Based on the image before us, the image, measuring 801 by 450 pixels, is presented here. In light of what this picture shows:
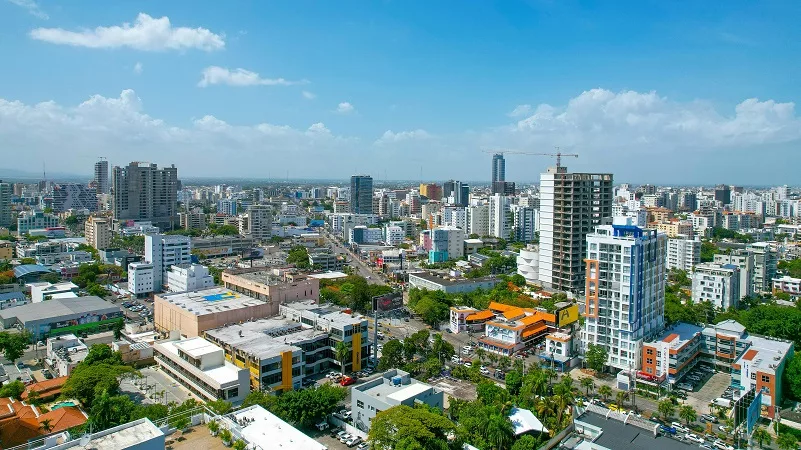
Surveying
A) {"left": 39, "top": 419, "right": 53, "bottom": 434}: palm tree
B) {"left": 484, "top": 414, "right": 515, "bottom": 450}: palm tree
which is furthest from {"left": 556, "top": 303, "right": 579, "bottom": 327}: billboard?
{"left": 39, "top": 419, "right": 53, "bottom": 434}: palm tree

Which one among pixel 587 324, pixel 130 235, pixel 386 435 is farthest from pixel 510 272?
pixel 130 235

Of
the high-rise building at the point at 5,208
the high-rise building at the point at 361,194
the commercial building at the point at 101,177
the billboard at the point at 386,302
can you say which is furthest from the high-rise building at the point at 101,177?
the billboard at the point at 386,302

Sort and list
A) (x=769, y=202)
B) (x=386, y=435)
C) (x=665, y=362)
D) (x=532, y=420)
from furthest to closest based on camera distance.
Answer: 1. (x=769, y=202)
2. (x=665, y=362)
3. (x=532, y=420)
4. (x=386, y=435)

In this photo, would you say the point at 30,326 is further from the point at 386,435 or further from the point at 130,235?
the point at 130,235

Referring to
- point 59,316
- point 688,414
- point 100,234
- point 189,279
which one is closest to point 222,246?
point 100,234

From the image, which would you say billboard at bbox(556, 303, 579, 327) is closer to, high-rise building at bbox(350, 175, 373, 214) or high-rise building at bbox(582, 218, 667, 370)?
high-rise building at bbox(582, 218, 667, 370)
